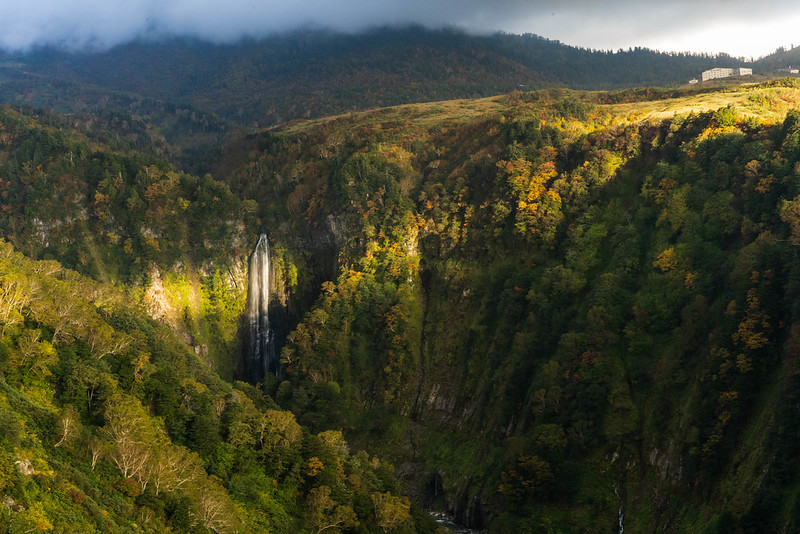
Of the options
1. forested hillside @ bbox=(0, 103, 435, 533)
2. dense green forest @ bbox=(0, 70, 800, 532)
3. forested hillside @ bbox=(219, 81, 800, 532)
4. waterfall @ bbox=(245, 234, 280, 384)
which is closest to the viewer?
forested hillside @ bbox=(0, 103, 435, 533)

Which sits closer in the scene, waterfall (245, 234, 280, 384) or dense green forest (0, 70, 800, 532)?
dense green forest (0, 70, 800, 532)

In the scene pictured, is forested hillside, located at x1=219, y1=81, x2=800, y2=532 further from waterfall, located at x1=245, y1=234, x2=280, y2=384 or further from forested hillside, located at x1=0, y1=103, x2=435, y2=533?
forested hillside, located at x1=0, y1=103, x2=435, y2=533

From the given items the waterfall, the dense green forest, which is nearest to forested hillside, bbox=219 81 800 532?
the dense green forest

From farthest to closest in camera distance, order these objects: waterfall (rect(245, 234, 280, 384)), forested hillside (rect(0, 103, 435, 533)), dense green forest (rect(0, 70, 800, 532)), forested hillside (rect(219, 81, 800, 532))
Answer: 1. waterfall (rect(245, 234, 280, 384))
2. forested hillside (rect(219, 81, 800, 532))
3. dense green forest (rect(0, 70, 800, 532))
4. forested hillside (rect(0, 103, 435, 533))

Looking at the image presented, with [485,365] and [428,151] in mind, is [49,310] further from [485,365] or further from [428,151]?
[428,151]

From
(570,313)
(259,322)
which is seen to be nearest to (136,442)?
(570,313)

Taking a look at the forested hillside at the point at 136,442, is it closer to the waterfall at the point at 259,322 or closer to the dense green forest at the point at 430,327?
the dense green forest at the point at 430,327

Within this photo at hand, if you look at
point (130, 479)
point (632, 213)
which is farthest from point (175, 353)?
point (632, 213)
